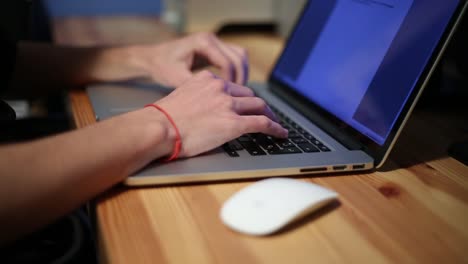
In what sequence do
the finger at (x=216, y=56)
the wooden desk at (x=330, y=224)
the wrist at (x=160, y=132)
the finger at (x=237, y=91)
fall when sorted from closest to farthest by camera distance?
the wooden desk at (x=330, y=224), the wrist at (x=160, y=132), the finger at (x=237, y=91), the finger at (x=216, y=56)

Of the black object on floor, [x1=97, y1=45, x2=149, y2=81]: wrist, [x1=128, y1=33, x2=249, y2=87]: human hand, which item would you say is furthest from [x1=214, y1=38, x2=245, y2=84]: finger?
the black object on floor

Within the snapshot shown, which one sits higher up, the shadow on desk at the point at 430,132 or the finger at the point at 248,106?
the shadow on desk at the point at 430,132

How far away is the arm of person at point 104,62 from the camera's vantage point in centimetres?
92

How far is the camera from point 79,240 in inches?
25.6

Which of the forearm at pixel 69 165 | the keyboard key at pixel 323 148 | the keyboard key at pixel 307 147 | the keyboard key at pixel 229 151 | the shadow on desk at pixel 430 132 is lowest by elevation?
the forearm at pixel 69 165

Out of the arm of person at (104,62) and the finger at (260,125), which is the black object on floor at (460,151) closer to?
the finger at (260,125)

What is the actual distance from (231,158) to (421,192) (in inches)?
9.3

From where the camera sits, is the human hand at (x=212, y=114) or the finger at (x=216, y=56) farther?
the finger at (x=216, y=56)

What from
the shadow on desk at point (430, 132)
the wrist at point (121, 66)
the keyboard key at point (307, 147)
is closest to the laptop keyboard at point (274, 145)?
the keyboard key at point (307, 147)

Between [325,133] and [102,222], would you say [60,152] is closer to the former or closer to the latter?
[102,222]

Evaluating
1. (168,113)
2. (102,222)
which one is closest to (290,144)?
(168,113)

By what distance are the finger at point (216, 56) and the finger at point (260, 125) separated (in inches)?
10.5

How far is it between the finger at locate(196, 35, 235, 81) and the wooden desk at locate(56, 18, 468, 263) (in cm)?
35

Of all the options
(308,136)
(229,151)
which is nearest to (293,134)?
(308,136)
